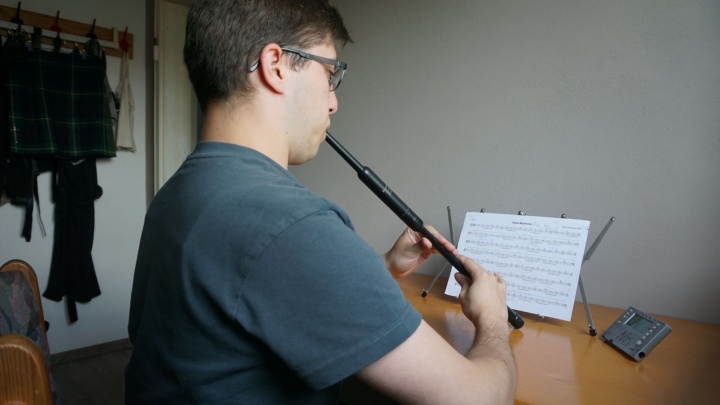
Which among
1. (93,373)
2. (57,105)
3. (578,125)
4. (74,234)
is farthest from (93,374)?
(578,125)

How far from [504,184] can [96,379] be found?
7.03 feet

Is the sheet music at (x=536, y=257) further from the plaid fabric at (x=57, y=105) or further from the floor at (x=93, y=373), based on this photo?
the plaid fabric at (x=57, y=105)

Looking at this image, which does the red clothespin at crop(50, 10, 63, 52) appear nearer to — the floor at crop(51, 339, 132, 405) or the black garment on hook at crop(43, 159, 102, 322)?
the black garment on hook at crop(43, 159, 102, 322)

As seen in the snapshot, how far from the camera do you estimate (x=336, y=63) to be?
0.81m

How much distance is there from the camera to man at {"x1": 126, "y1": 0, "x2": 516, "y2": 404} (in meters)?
0.51

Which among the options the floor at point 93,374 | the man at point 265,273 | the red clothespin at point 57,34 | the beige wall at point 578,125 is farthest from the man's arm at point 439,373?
the red clothespin at point 57,34

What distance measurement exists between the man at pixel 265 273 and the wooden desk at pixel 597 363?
167 mm

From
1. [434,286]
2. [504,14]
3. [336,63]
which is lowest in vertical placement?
[434,286]

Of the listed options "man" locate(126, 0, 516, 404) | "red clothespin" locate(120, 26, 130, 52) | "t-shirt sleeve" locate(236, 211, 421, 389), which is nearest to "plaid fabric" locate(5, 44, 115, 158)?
"red clothespin" locate(120, 26, 130, 52)

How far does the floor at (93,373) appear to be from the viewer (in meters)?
2.04

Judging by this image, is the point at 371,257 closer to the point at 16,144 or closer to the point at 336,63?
the point at 336,63

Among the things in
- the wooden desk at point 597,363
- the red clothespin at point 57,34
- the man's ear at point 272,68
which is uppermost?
the red clothespin at point 57,34

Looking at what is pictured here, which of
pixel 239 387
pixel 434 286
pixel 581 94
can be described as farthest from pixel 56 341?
pixel 581 94

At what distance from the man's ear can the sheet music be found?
79 centimetres
